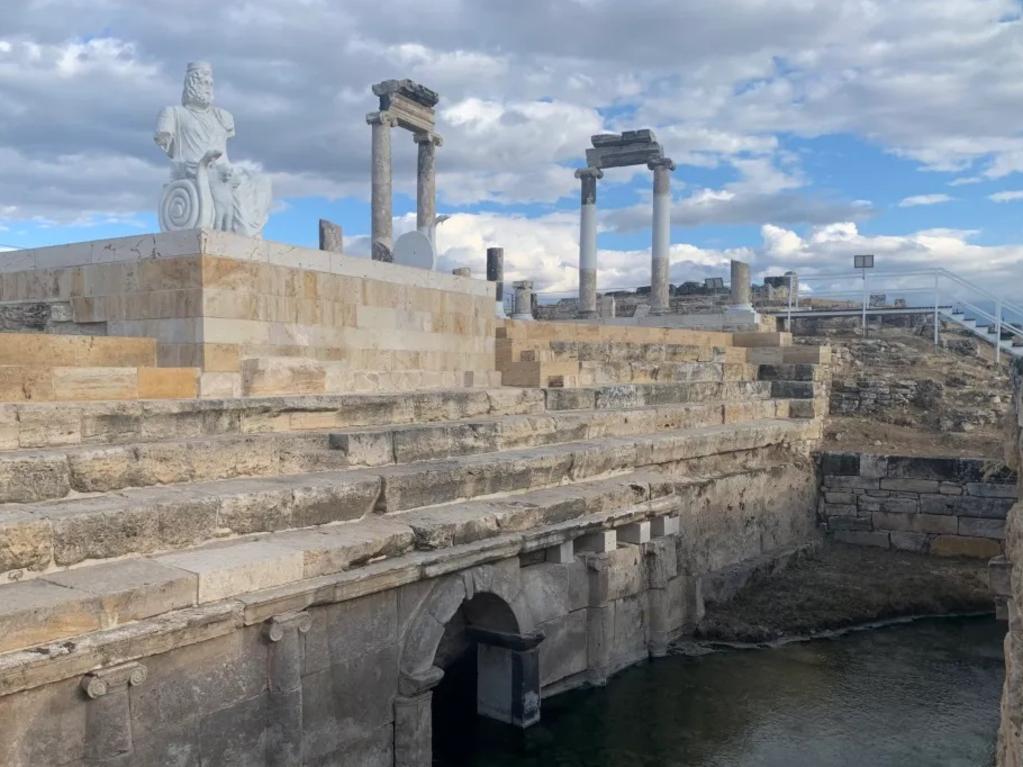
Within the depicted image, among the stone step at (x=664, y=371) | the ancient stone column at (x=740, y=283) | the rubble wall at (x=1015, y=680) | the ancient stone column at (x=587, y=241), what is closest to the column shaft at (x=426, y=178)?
the ancient stone column at (x=587, y=241)

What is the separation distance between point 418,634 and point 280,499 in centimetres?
124

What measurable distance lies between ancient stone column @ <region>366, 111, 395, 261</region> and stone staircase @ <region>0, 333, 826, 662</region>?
15.2 metres

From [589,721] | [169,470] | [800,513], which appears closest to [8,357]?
[169,470]

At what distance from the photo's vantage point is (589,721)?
7145 mm

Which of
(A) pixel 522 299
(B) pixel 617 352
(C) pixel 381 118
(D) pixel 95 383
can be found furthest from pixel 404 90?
(D) pixel 95 383

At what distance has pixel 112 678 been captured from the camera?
157 inches

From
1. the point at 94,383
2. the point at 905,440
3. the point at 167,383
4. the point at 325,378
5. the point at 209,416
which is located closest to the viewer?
the point at 209,416

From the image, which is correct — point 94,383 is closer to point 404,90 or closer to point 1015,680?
point 1015,680

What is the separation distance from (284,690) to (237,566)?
76 cm

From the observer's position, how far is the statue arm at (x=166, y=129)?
848cm

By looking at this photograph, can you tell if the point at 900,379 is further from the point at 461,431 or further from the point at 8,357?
the point at 8,357

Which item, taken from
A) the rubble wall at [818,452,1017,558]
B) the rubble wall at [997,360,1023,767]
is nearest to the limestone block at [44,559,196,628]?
the rubble wall at [997,360,1023,767]

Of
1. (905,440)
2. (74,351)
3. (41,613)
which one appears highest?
(74,351)

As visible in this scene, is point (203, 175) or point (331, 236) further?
point (331, 236)
